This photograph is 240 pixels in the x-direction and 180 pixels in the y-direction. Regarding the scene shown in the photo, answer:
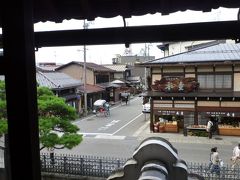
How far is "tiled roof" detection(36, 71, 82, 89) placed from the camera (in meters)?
27.2

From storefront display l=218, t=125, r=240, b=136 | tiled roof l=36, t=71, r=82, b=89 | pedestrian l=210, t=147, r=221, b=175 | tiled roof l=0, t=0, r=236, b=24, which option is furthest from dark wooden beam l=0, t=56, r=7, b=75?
tiled roof l=36, t=71, r=82, b=89

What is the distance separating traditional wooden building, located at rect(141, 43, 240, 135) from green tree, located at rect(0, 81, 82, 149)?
31.6ft

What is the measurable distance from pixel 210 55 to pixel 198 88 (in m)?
2.67

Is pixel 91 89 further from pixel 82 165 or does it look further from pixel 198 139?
pixel 82 165

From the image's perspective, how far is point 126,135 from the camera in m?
22.5

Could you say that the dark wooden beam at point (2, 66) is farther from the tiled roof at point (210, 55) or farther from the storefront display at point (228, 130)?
the storefront display at point (228, 130)

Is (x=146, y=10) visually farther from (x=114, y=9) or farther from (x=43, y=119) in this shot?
(x=43, y=119)

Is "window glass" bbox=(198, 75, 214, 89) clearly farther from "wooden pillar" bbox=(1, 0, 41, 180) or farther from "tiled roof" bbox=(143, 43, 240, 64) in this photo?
"wooden pillar" bbox=(1, 0, 41, 180)

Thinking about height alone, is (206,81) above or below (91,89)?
above

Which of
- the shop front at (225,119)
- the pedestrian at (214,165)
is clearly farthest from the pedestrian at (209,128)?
the pedestrian at (214,165)

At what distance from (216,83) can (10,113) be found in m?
21.0

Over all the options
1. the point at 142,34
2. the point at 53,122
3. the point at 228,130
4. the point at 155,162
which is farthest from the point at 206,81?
the point at 155,162

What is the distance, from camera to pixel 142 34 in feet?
11.0

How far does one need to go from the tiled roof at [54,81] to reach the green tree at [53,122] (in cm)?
1310
